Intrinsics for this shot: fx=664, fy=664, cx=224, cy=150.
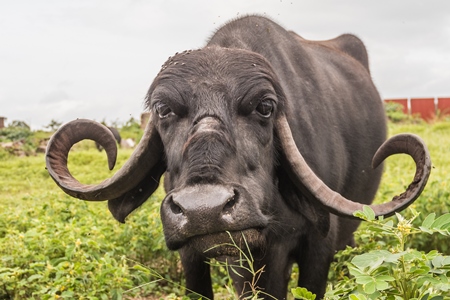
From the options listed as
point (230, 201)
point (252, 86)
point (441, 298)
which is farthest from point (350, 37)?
point (441, 298)

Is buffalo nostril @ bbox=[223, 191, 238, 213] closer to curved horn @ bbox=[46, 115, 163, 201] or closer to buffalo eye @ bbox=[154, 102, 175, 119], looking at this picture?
buffalo eye @ bbox=[154, 102, 175, 119]

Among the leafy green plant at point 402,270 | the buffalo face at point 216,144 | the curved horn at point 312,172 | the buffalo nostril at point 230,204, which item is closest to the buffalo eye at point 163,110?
the buffalo face at point 216,144

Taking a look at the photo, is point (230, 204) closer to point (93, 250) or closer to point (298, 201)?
point (298, 201)

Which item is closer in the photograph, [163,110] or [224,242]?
[224,242]

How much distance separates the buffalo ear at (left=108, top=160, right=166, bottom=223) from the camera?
3678 millimetres

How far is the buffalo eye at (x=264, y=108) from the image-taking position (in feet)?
10.1

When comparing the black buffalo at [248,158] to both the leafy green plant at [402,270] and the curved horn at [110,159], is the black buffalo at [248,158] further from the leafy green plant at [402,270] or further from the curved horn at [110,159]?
the leafy green plant at [402,270]

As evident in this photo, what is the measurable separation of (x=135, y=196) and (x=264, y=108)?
105cm

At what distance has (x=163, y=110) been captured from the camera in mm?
3062

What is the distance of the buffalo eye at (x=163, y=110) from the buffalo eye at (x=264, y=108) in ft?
1.30

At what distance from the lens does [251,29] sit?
3.93 metres

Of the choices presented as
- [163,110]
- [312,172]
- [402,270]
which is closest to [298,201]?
[312,172]

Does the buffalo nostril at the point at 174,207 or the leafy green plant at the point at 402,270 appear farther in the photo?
the buffalo nostril at the point at 174,207

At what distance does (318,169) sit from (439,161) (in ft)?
22.2
